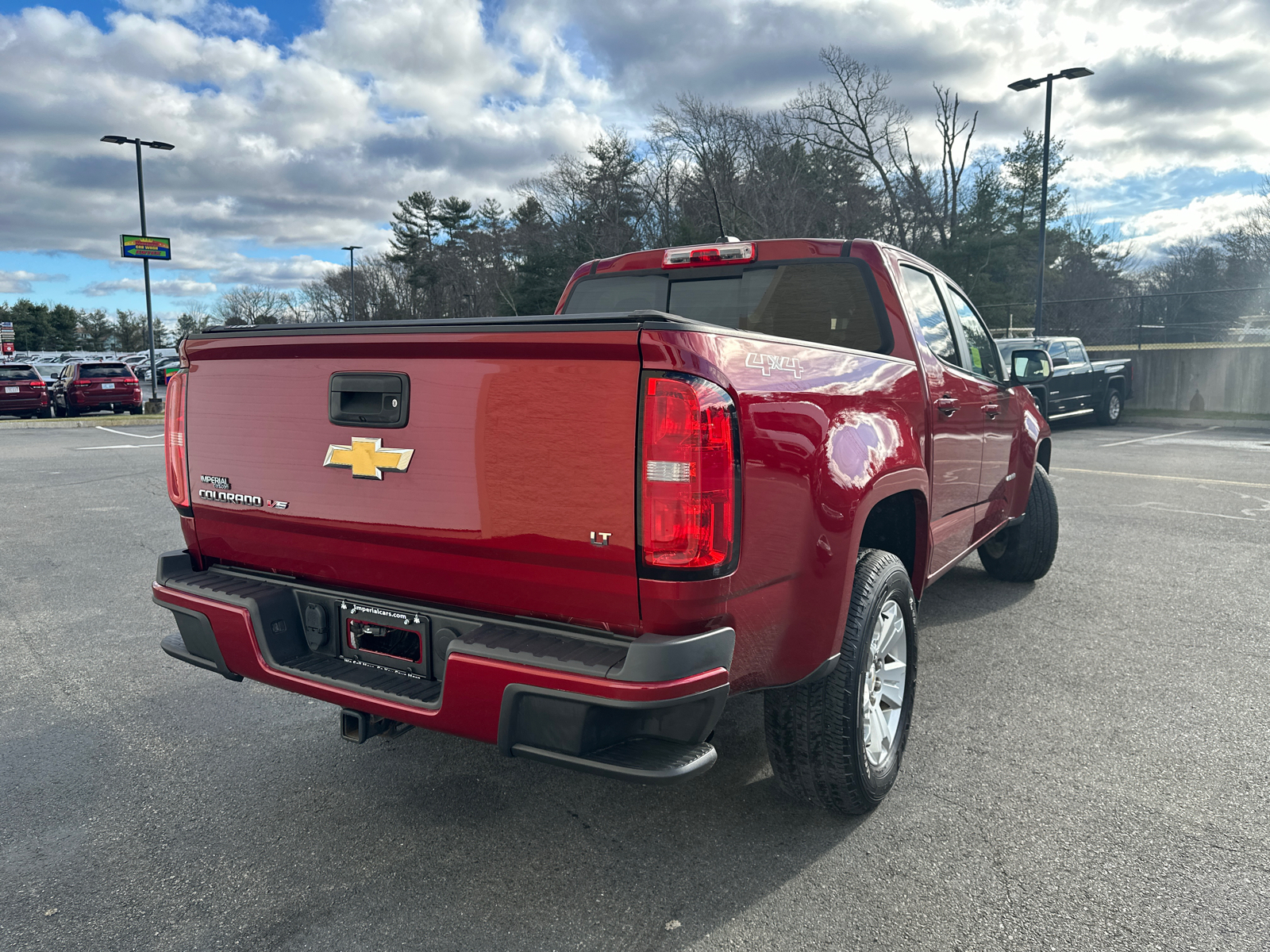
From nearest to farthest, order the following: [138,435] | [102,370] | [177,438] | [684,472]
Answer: [684,472], [177,438], [138,435], [102,370]

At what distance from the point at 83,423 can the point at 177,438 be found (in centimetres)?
2231

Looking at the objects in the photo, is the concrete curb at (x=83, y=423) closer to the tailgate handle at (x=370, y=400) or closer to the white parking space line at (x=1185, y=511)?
the white parking space line at (x=1185, y=511)

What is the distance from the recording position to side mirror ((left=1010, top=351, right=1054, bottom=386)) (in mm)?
5051

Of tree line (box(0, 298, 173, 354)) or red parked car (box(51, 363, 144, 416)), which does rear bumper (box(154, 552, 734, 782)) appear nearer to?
red parked car (box(51, 363, 144, 416))

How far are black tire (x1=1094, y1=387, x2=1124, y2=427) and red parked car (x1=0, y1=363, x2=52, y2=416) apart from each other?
26.8 metres

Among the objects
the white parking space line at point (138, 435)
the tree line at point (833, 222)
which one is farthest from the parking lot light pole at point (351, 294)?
the white parking space line at point (138, 435)

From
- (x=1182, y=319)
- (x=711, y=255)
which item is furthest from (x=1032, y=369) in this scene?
(x=1182, y=319)

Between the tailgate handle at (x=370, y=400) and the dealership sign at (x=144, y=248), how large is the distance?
28.0 m

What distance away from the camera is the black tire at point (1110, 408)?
19.9 metres

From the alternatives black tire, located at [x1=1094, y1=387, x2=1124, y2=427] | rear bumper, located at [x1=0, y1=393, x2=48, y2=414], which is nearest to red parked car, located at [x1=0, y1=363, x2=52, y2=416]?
rear bumper, located at [x1=0, y1=393, x2=48, y2=414]

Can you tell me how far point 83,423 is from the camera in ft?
71.6

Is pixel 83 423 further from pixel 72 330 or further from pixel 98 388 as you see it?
pixel 72 330

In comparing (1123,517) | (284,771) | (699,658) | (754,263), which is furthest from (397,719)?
(1123,517)

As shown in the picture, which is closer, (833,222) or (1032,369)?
(1032,369)
